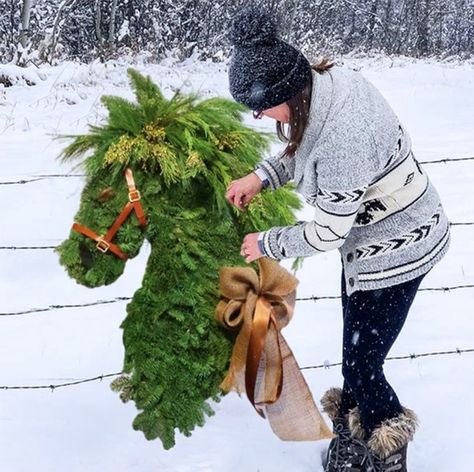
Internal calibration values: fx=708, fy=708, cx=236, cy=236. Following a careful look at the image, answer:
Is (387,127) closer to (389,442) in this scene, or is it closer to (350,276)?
(350,276)

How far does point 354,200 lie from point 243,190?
404mm

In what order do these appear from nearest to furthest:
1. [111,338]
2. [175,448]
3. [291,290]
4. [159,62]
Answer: [291,290], [175,448], [111,338], [159,62]

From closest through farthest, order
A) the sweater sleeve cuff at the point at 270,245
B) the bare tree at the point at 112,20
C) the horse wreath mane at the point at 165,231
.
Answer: the sweater sleeve cuff at the point at 270,245 < the horse wreath mane at the point at 165,231 < the bare tree at the point at 112,20

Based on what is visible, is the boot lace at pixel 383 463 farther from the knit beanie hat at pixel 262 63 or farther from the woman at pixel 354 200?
the knit beanie hat at pixel 262 63

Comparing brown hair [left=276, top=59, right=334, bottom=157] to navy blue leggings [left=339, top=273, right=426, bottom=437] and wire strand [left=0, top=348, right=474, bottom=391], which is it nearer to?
navy blue leggings [left=339, top=273, right=426, bottom=437]

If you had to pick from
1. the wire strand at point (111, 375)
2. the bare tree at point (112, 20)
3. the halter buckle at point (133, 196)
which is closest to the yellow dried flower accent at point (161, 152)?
the halter buckle at point (133, 196)

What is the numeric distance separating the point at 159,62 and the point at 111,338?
30.8 feet

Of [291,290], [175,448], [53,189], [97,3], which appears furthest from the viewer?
[97,3]

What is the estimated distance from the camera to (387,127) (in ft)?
6.11

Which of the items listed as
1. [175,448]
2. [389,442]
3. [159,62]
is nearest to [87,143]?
[175,448]

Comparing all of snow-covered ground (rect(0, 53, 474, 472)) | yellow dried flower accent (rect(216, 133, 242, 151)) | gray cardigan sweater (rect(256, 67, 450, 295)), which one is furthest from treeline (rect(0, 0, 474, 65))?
gray cardigan sweater (rect(256, 67, 450, 295))

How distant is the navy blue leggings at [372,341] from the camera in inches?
81.4

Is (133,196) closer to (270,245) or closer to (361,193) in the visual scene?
(270,245)

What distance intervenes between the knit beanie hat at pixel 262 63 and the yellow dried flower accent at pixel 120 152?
398 millimetres
